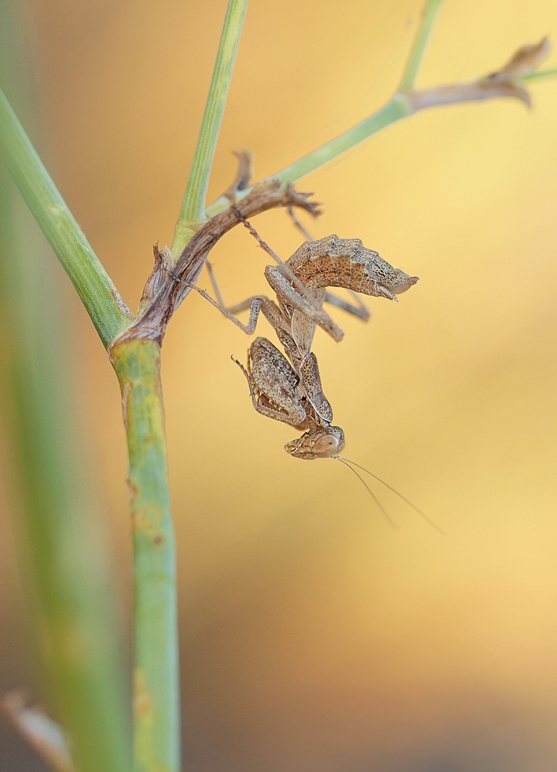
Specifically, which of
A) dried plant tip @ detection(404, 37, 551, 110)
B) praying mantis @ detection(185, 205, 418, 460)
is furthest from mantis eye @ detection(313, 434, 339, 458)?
dried plant tip @ detection(404, 37, 551, 110)

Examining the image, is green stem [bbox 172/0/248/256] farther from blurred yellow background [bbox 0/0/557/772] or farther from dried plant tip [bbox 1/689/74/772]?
blurred yellow background [bbox 0/0/557/772]

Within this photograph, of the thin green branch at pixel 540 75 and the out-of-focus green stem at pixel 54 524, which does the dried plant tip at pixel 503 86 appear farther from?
the out-of-focus green stem at pixel 54 524

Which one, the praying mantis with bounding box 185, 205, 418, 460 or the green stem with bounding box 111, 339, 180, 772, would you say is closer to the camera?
the green stem with bounding box 111, 339, 180, 772

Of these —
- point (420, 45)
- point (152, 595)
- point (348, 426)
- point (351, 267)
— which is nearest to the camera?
point (152, 595)

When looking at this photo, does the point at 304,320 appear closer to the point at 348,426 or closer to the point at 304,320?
the point at 304,320

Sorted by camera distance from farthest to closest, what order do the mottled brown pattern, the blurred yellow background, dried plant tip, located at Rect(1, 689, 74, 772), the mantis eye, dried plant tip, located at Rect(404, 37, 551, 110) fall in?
the blurred yellow background
the mantis eye
the mottled brown pattern
dried plant tip, located at Rect(1, 689, 74, 772)
dried plant tip, located at Rect(404, 37, 551, 110)

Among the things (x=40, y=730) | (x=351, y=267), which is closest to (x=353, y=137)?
(x=351, y=267)
